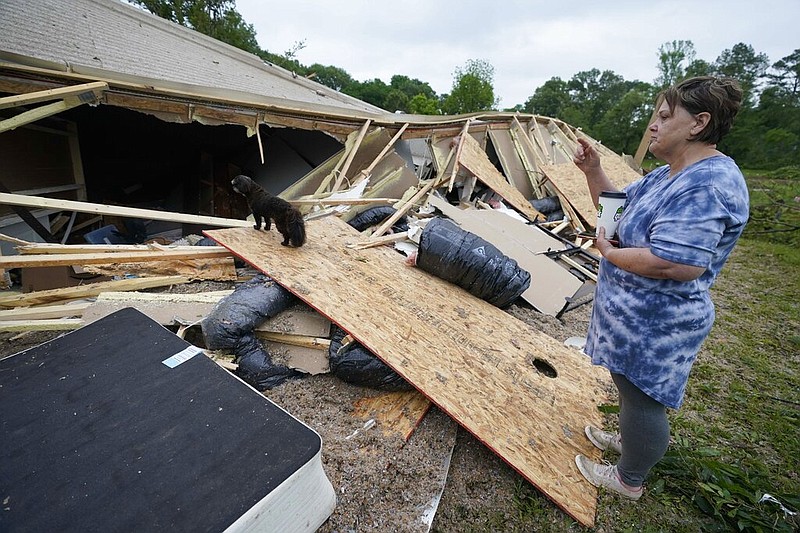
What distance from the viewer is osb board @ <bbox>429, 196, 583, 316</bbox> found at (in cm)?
400

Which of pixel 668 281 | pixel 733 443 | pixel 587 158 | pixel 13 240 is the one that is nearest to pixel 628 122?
pixel 733 443

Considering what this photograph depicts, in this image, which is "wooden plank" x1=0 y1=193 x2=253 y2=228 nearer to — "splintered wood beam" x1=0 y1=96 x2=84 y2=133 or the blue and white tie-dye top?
"splintered wood beam" x1=0 y1=96 x2=84 y2=133

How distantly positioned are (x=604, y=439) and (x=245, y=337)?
101 inches

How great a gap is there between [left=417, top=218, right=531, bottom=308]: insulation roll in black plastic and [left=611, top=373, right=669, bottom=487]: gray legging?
5.64 ft

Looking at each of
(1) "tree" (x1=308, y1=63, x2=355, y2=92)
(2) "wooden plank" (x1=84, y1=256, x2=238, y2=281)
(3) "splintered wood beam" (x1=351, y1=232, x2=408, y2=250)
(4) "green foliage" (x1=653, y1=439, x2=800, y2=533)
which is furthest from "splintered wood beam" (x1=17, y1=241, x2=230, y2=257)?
(1) "tree" (x1=308, y1=63, x2=355, y2=92)

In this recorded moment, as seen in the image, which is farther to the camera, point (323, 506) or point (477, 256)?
point (477, 256)

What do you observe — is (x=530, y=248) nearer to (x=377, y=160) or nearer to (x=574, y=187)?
(x=377, y=160)

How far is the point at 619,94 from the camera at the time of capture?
50500mm

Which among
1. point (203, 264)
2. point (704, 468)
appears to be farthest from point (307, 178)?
point (704, 468)

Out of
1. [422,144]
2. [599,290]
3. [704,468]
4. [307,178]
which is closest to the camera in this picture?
[599,290]

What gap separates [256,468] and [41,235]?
5.20 m

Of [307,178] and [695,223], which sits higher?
[695,223]

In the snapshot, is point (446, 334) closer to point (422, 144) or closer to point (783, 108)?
point (422, 144)

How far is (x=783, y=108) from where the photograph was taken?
28.3m
